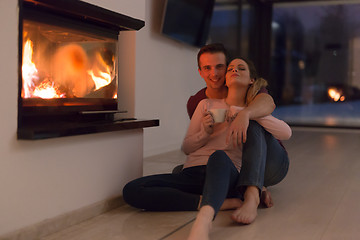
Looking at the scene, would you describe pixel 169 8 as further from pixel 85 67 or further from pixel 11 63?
pixel 11 63

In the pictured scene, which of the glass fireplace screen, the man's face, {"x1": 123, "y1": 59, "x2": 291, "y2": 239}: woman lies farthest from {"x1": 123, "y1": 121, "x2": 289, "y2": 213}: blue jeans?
the glass fireplace screen

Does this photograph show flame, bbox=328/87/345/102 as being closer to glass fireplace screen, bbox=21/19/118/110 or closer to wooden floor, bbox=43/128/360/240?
wooden floor, bbox=43/128/360/240

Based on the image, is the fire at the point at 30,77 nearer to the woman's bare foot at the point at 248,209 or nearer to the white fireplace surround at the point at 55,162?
the white fireplace surround at the point at 55,162

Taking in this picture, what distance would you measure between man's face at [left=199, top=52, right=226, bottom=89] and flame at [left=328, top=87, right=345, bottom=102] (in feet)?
16.6

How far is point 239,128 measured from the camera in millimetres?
1882

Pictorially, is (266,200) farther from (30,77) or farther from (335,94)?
(335,94)

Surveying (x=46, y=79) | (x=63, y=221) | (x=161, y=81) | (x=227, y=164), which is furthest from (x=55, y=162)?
(x=161, y=81)

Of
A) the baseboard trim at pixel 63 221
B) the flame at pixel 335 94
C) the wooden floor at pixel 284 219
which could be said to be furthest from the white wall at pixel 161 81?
the flame at pixel 335 94

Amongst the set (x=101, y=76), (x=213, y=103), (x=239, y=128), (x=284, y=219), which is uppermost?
(x=101, y=76)

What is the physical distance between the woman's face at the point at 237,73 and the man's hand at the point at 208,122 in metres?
0.23

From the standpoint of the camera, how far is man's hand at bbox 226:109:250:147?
188cm

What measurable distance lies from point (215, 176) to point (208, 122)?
0.26m

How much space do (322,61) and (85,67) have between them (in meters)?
5.46

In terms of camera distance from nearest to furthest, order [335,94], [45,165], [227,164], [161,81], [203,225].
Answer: [203,225] < [45,165] < [227,164] < [161,81] < [335,94]
